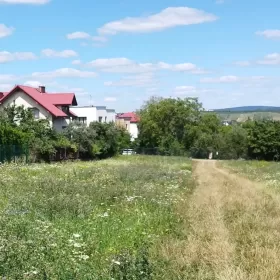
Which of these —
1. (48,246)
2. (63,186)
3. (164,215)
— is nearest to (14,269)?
(48,246)

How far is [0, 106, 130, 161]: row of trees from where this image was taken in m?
42.8

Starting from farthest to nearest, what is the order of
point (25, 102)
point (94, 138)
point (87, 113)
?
1. point (87, 113)
2. point (25, 102)
3. point (94, 138)

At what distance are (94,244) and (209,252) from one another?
6.71 feet

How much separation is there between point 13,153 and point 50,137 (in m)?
9.08

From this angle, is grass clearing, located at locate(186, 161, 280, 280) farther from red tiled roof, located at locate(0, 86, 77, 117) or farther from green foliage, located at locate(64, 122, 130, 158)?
red tiled roof, located at locate(0, 86, 77, 117)

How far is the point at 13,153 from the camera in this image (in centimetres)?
4066

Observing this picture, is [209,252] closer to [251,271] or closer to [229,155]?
[251,271]

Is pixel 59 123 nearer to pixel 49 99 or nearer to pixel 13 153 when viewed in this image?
pixel 49 99

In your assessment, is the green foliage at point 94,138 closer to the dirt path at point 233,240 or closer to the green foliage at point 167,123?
the green foliage at point 167,123

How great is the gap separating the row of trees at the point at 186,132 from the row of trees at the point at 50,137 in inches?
1020

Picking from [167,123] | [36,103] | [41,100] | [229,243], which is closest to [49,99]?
[41,100]

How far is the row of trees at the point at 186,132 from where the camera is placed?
270 ft

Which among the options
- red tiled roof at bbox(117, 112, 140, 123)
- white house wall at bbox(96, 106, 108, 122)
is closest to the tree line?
white house wall at bbox(96, 106, 108, 122)

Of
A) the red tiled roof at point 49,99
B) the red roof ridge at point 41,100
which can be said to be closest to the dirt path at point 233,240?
the red roof ridge at point 41,100
